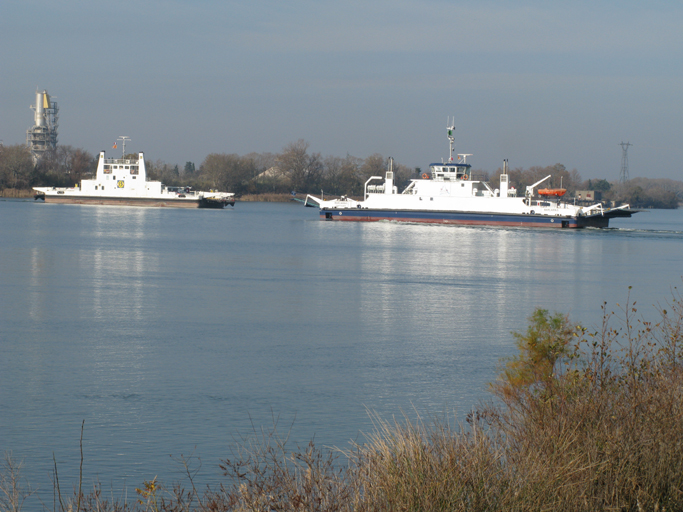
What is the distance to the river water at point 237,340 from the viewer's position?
989cm

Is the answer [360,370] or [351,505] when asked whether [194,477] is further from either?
[360,370]

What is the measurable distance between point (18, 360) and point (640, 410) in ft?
36.4

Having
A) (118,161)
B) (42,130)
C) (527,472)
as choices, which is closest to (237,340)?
(527,472)

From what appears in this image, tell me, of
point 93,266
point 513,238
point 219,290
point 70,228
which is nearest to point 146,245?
point 93,266

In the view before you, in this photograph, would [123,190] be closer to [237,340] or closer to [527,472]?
[237,340]

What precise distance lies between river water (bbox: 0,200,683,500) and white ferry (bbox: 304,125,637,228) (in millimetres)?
29303

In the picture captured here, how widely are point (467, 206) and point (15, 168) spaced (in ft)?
271

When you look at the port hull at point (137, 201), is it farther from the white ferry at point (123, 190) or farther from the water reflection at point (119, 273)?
the water reflection at point (119, 273)

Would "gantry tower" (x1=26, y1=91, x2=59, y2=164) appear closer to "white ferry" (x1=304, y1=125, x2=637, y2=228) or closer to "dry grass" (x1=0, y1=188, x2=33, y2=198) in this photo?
"dry grass" (x1=0, y1=188, x2=33, y2=198)

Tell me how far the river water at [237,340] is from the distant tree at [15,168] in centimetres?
8985

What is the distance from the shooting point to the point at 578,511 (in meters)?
5.23

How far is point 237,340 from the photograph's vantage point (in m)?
16.2

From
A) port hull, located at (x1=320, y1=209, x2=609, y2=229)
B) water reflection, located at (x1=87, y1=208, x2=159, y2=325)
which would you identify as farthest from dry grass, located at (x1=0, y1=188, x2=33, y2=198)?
water reflection, located at (x1=87, y1=208, x2=159, y2=325)

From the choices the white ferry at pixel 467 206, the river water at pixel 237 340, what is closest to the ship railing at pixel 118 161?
the white ferry at pixel 467 206
